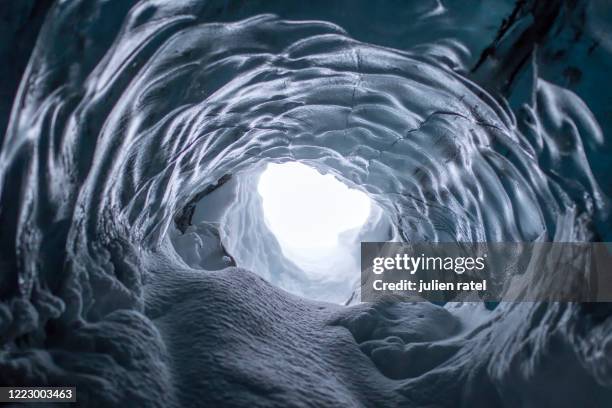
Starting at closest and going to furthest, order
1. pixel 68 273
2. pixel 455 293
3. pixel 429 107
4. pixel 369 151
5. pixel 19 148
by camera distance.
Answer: pixel 19 148
pixel 68 273
pixel 429 107
pixel 369 151
pixel 455 293

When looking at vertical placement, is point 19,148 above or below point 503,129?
below

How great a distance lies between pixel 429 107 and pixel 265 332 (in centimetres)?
223

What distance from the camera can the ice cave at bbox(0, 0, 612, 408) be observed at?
7.10 ft

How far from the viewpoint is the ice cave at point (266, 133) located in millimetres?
2164

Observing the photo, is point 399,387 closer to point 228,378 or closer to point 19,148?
point 228,378

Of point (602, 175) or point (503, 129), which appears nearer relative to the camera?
point (602, 175)

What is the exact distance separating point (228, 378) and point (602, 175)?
2567mm

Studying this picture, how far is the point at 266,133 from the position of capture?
458 cm

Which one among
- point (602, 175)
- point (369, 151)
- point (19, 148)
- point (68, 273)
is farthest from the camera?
point (369, 151)

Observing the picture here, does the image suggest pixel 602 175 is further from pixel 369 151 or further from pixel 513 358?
pixel 369 151

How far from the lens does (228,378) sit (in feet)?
9.12

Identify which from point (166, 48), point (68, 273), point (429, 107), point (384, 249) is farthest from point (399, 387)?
point (384, 249)

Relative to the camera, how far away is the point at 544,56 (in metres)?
2.62

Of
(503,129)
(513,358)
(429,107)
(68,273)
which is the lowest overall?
(513,358)
